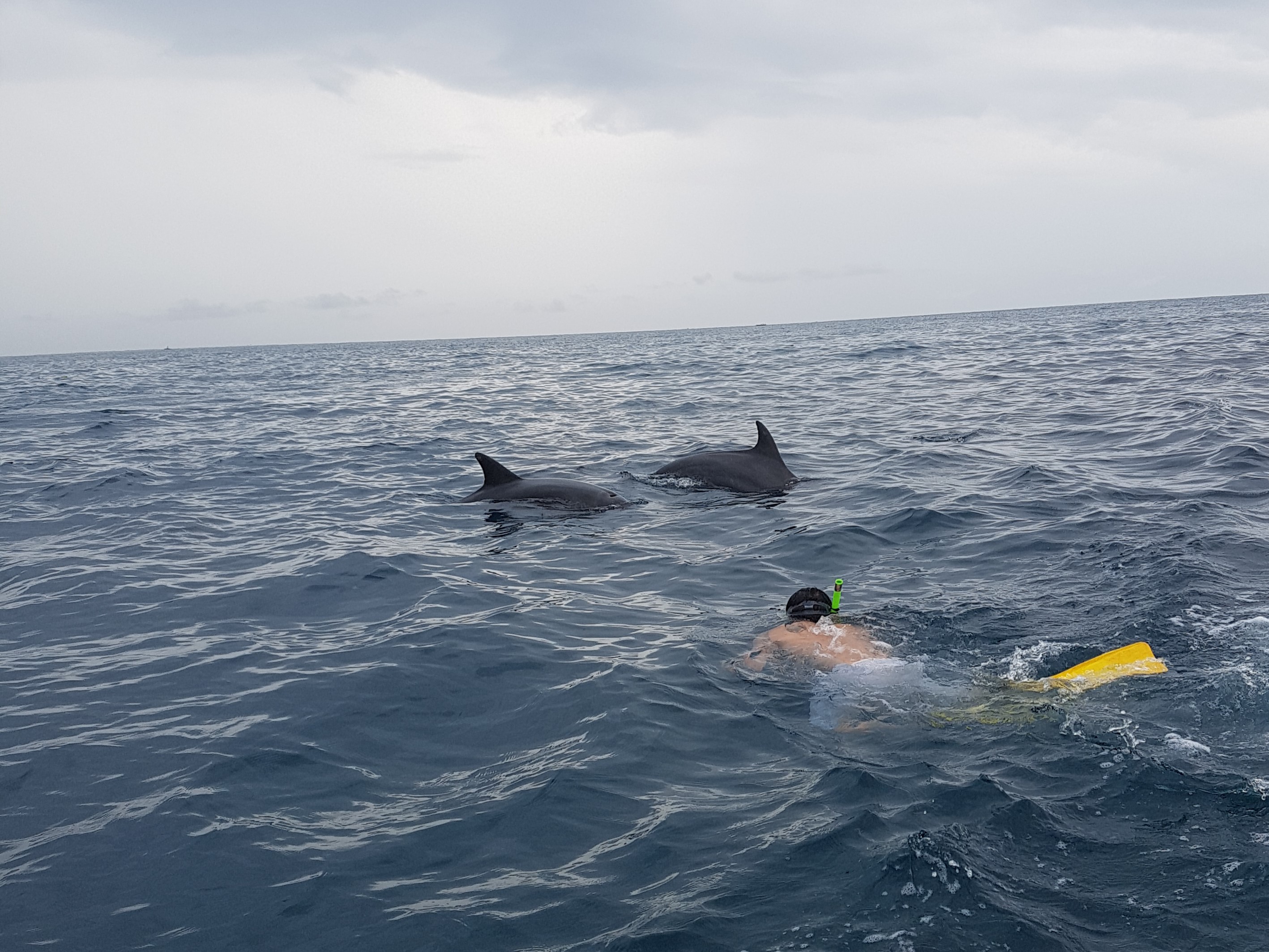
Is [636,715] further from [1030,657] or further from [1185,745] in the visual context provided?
[1185,745]

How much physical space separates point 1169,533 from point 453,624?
8.52 meters

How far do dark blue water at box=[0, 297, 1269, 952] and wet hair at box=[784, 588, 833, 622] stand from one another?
0.63 metres

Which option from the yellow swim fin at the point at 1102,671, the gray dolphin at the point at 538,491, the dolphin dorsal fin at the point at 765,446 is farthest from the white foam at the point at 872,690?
the dolphin dorsal fin at the point at 765,446

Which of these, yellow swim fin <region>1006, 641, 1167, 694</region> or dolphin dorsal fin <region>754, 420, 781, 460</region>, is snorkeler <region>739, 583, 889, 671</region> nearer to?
yellow swim fin <region>1006, 641, 1167, 694</region>

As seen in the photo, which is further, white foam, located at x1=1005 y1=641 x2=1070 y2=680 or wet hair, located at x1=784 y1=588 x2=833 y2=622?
wet hair, located at x1=784 y1=588 x2=833 y2=622

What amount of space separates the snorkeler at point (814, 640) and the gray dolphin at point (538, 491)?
19.3ft

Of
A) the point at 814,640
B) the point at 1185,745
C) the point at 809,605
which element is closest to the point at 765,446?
the point at 809,605

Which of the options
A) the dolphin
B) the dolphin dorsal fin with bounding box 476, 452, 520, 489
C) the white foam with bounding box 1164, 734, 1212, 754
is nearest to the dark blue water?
the white foam with bounding box 1164, 734, 1212, 754

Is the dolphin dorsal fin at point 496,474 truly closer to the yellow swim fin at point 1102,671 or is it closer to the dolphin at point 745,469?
the dolphin at point 745,469

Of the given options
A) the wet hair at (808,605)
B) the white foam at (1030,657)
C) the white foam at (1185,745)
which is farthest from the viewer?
the wet hair at (808,605)

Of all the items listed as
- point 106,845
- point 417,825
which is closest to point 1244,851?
point 417,825

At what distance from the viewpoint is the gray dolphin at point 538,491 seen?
44.8 feet

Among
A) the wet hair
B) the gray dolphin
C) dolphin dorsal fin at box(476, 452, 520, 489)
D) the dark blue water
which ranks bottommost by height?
the dark blue water

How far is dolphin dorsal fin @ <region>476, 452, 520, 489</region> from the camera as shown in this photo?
46.1ft
